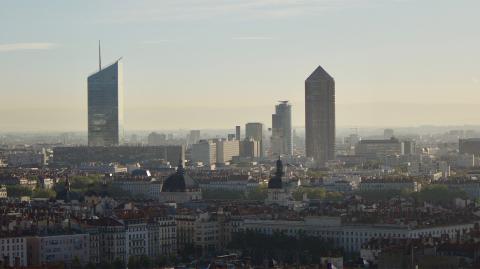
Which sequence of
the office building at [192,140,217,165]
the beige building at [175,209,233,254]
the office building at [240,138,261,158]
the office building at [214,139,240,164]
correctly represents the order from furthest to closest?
the office building at [240,138,261,158] → the office building at [214,139,240,164] → the office building at [192,140,217,165] → the beige building at [175,209,233,254]

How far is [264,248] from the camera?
193 feet

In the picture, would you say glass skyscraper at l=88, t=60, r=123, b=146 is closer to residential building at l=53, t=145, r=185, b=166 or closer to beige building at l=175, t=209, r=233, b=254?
residential building at l=53, t=145, r=185, b=166

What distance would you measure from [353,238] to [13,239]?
45.4 feet

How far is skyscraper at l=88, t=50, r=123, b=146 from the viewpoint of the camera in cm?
18550

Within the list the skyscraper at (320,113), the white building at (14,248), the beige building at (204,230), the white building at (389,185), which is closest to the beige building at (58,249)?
the white building at (14,248)

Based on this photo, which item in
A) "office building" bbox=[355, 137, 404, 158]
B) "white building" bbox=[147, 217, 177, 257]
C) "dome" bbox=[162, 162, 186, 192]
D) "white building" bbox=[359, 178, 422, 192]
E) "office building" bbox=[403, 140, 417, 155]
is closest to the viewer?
"white building" bbox=[147, 217, 177, 257]

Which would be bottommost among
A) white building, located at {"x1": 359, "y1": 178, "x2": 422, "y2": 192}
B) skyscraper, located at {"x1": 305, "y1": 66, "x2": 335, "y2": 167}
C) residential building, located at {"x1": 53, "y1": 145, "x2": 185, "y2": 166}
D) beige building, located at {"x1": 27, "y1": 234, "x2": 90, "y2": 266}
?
beige building, located at {"x1": 27, "y1": 234, "x2": 90, "y2": 266}

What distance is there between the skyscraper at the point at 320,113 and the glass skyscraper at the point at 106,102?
1199 inches

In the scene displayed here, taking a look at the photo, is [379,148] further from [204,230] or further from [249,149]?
[204,230]

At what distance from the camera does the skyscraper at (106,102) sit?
7303 inches

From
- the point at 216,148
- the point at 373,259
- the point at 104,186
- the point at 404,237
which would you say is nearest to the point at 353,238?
the point at 404,237

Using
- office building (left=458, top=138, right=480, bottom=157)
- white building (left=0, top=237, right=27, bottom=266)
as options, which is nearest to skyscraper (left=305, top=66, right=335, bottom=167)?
office building (left=458, top=138, right=480, bottom=157)

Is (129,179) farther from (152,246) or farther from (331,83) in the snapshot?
(331,83)

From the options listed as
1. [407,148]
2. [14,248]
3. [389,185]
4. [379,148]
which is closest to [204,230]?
[14,248]
